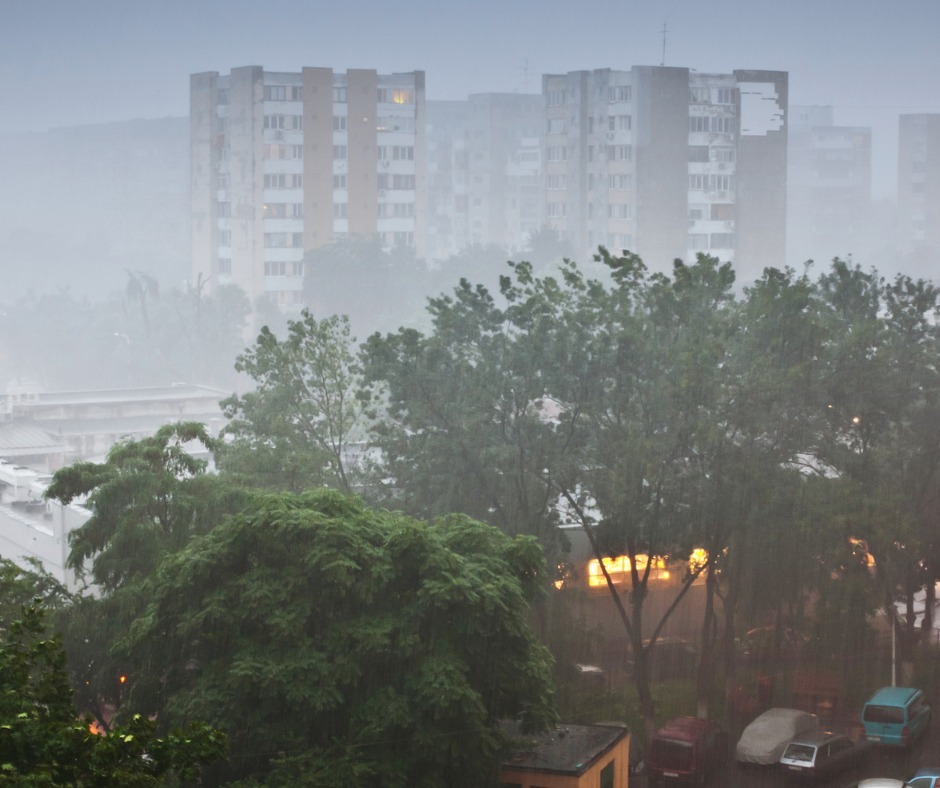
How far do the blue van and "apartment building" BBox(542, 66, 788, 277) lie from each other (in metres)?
51.0

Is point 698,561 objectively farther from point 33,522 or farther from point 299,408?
point 33,522

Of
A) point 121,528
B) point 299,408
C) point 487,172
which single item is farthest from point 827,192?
point 121,528

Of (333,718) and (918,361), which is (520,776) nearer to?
(333,718)

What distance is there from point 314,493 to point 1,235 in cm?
12159

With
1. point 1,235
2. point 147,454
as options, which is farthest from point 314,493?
point 1,235

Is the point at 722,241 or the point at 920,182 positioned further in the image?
the point at 920,182

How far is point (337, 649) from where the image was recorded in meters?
11.0

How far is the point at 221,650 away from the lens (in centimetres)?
1117

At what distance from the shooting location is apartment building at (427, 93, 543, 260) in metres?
95.3

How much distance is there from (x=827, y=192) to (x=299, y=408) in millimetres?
109053

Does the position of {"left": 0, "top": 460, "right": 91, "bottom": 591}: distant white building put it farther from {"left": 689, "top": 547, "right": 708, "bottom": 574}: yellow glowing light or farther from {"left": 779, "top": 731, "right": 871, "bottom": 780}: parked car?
{"left": 779, "top": 731, "right": 871, "bottom": 780}: parked car

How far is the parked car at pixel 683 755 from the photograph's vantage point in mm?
15633

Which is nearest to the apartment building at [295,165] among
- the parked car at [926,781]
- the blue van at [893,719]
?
the blue van at [893,719]

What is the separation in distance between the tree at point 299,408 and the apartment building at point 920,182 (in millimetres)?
93398
